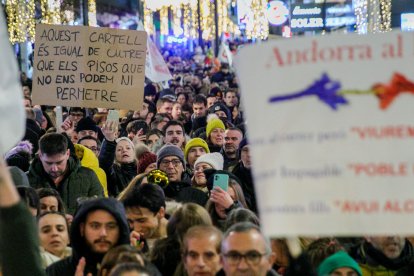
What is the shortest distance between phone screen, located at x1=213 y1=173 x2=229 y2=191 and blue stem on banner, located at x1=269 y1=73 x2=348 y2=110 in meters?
4.63

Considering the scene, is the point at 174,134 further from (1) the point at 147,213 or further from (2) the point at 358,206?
(2) the point at 358,206

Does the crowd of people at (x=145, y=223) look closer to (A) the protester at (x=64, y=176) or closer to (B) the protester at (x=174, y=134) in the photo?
(A) the protester at (x=64, y=176)

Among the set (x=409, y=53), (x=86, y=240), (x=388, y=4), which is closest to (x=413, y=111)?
(x=409, y=53)

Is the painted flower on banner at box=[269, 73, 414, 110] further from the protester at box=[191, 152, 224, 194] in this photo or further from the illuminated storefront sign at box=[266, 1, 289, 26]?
the illuminated storefront sign at box=[266, 1, 289, 26]

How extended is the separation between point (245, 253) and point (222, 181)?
3.25 meters

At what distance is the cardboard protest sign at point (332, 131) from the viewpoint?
222 inches

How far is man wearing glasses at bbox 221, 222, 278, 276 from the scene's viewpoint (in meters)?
7.14

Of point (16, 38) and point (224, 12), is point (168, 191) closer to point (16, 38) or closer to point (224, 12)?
point (16, 38)

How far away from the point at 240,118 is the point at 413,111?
1536 centimetres

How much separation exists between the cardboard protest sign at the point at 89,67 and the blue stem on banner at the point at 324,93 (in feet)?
27.1

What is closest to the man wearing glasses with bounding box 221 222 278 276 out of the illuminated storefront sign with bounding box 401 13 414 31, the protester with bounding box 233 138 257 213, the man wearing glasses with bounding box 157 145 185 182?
the protester with bounding box 233 138 257 213

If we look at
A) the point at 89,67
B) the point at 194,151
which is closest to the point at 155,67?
the point at 89,67

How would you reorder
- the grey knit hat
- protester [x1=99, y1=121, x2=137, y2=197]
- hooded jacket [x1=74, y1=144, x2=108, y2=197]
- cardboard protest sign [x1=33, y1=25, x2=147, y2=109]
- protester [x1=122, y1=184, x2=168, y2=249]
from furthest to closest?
cardboard protest sign [x1=33, y1=25, x2=147, y2=109], protester [x1=99, y1=121, x2=137, y2=197], hooded jacket [x1=74, y1=144, x2=108, y2=197], the grey knit hat, protester [x1=122, y1=184, x2=168, y2=249]

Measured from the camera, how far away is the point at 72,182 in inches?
456
